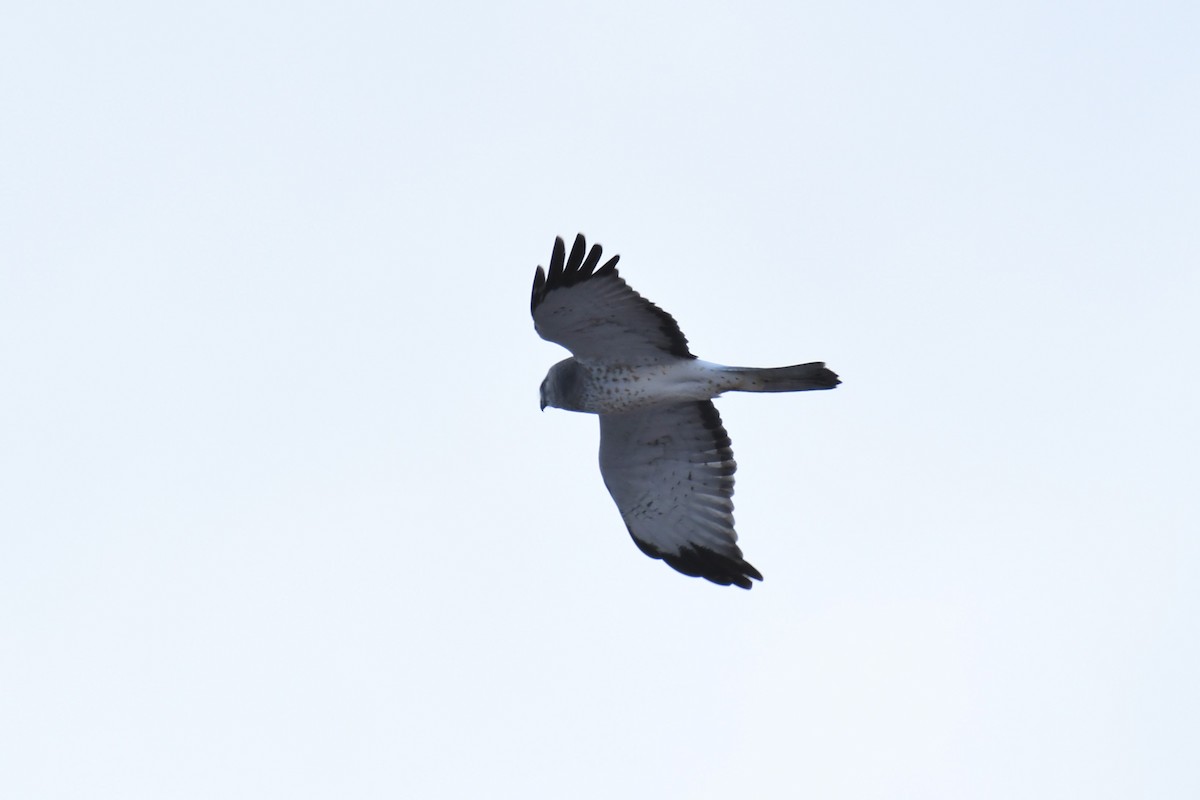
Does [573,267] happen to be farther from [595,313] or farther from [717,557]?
[717,557]

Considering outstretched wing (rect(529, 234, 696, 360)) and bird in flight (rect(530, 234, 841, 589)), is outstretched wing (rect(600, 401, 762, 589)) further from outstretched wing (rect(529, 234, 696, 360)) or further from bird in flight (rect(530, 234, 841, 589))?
outstretched wing (rect(529, 234, 696, 360))

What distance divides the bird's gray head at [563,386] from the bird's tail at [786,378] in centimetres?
113

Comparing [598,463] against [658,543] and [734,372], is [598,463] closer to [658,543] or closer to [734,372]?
[658,543]

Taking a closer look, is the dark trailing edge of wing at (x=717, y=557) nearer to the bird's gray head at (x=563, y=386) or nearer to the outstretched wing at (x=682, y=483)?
the outstretched wing at (x=682, y=483)

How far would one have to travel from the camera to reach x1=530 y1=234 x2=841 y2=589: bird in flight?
10180mm

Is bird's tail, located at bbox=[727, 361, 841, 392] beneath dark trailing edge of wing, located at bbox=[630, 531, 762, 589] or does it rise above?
above

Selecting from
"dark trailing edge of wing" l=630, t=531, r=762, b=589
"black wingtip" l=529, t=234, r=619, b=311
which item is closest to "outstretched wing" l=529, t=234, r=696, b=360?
"black wingtip" l=529, t=234, r=619, b=311

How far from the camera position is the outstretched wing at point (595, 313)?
9961 millimetres

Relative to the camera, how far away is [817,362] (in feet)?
33.5

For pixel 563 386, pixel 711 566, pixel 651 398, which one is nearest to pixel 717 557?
pixel 711 566

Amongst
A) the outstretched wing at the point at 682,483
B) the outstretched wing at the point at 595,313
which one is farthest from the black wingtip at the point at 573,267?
the outstretched wing at the point at 682,483

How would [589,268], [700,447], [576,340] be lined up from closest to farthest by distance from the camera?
[589,268] < [576,340] < [700,447]

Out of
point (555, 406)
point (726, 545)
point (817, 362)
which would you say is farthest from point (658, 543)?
point (817, 362)

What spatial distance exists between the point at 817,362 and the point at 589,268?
5.34ft
